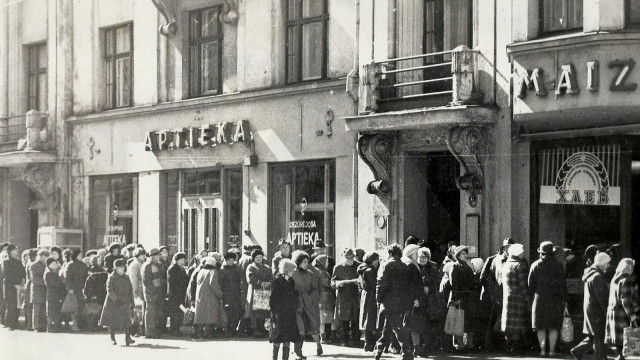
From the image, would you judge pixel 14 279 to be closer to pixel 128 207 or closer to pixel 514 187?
pixel 128 207

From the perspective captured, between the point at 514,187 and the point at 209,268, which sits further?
the point at 209,268

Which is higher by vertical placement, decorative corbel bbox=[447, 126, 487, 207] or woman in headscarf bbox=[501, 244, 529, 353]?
decorative corbel bbox=[447, 126, 487, 207]

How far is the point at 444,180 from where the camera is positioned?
22.1 m

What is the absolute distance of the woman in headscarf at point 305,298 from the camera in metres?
18.0

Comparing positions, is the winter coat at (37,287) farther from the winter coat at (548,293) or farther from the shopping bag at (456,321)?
the winter coat at (548,293)

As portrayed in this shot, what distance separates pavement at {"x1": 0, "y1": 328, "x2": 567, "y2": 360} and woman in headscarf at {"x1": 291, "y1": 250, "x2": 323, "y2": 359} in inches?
24.6

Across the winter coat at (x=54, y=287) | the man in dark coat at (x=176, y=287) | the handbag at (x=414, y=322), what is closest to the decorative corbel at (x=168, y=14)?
the winter coat at (x=54, y=287)

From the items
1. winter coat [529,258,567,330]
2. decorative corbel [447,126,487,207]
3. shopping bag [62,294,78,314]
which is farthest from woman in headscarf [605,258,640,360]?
shopping bag [62,294,78,314]

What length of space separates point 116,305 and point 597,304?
29.9 ft

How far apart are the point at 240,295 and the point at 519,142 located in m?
6.21

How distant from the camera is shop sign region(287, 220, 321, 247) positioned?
24078 millimetres

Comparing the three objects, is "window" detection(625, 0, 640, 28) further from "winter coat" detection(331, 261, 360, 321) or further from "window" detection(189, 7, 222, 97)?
"window" detection(189, 7, 222, 97)

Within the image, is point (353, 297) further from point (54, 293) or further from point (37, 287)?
point (37, 287)

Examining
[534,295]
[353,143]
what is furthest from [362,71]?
[534,295]
